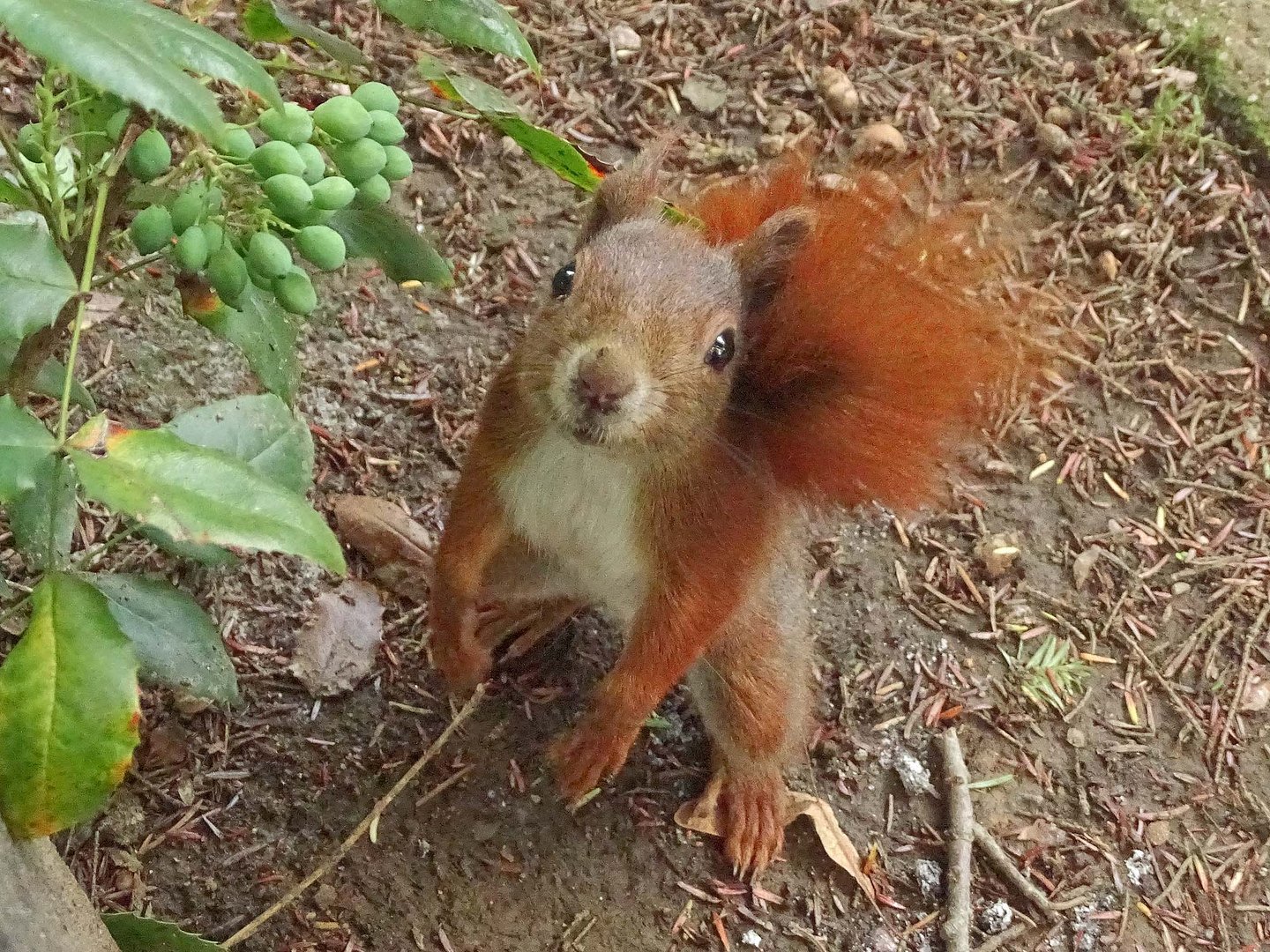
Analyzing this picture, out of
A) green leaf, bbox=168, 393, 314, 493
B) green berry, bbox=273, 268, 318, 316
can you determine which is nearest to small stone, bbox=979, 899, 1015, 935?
green leaf, bbox=168, 393, 314, 493

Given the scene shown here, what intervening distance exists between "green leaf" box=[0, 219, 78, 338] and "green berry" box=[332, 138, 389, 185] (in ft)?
0.98

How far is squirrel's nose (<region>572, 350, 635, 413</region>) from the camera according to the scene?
1.44m

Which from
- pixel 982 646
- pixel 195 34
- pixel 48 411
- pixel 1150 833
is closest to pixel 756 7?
pixel 982 646

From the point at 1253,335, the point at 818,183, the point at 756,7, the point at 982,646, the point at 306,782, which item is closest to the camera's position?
the point at 818,183

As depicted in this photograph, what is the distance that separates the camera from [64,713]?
93 cm

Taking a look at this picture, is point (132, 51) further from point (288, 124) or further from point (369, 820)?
point (369, 820)

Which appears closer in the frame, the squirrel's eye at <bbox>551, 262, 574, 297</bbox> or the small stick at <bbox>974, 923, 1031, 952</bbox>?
the squirrel's eye at <bbox>551, 262, 574, 297</bbox>

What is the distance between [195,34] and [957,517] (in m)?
2.10

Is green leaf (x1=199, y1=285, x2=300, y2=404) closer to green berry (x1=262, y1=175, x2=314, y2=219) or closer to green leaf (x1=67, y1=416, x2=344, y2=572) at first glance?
green berry (x1=262, y1=175, x2=314, y2=219)

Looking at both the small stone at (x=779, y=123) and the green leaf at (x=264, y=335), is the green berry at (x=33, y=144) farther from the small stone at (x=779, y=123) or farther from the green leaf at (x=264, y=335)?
the small stone at (x=779, y=123)

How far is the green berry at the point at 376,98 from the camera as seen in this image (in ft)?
3.93

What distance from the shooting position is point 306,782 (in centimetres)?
206

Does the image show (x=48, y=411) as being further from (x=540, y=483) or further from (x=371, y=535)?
(x=540, y=483)

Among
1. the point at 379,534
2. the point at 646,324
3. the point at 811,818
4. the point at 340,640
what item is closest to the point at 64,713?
the point at 646,324
